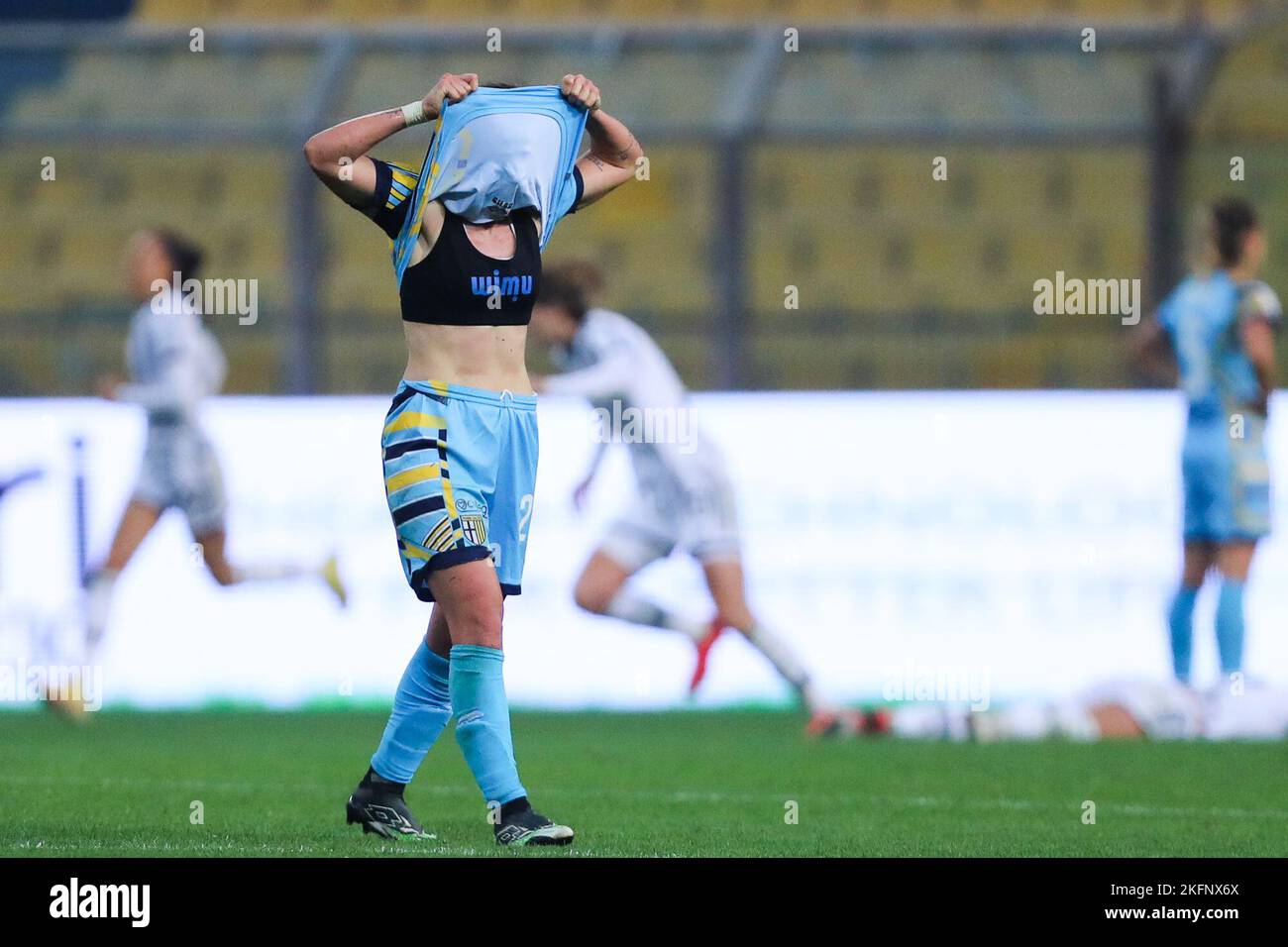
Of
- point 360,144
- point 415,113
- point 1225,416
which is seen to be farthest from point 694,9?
point 360,144

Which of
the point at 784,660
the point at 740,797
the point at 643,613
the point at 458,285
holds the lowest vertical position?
the point at 740,797

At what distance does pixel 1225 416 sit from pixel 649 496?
109 inches

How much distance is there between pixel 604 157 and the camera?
22.2 ft

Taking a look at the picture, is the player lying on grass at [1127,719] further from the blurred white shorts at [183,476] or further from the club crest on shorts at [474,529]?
the club crest on shorts at [474,529]

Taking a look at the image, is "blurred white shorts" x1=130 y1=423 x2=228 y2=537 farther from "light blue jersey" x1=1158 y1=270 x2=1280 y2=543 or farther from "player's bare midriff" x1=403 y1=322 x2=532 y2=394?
"player's bare midriff" x1=403 y1=322 x2=532 y2=394

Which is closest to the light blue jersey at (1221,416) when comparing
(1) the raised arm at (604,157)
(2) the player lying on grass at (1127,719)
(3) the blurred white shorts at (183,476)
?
(2) the player lying on grass at (1127,719)

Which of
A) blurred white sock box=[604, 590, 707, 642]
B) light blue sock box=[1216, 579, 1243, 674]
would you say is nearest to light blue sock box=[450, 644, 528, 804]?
blurred white sock box=[604, 590, 707, 642]

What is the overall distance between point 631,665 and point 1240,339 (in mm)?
3416

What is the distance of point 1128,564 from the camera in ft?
38.4

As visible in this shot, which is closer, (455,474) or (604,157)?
(455,474)

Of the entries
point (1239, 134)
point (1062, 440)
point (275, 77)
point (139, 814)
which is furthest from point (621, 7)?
point (139, 814)

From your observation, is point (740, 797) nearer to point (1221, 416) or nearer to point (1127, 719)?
point (1127, 719)

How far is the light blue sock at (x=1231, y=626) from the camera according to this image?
35.6 feet

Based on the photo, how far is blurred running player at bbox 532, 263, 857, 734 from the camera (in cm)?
1111
